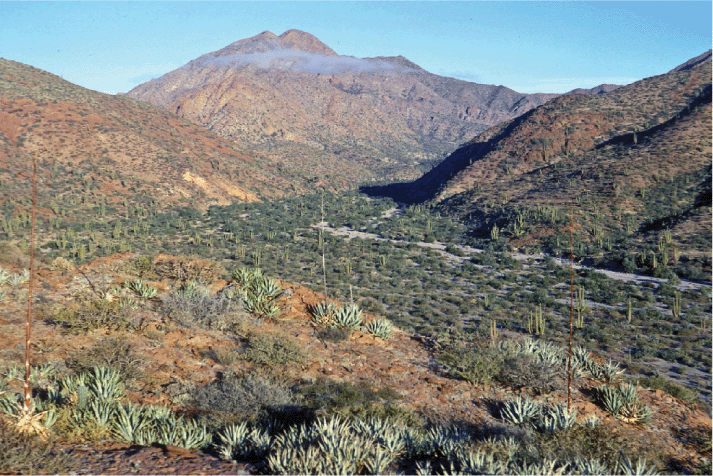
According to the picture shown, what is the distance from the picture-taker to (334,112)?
137 metres

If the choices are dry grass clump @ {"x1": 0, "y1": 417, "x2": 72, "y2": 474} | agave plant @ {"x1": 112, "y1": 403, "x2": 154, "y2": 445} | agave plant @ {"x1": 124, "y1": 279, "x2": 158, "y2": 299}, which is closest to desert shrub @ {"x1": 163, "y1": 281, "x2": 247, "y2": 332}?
agave plant @ {"x1": 124, "y1": 279, "x2": 158, "y2": 299}

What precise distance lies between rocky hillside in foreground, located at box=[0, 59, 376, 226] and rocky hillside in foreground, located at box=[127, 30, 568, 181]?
22862mm

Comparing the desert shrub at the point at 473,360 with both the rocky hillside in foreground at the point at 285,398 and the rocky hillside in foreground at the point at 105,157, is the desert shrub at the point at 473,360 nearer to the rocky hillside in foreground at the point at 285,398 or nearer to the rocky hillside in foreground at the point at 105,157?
the rocky hillside in foreground at the point at 285,398

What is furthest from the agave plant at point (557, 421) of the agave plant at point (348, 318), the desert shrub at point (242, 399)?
the agave plant at point (348, 318)

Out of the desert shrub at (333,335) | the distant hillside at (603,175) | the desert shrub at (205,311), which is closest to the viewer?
the desert shrub at (205,311)

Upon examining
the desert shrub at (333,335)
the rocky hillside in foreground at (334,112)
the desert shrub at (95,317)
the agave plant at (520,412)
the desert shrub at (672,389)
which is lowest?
the desert shrub at (672,389)

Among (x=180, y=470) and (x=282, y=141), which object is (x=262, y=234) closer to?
(x=180, y=470)

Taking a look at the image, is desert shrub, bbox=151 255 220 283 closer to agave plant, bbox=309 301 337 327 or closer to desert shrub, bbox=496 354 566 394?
agave plant, bbox=309 301 337 327

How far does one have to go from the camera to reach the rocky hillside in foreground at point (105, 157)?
43.8 m

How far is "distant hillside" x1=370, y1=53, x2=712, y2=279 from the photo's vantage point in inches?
1341

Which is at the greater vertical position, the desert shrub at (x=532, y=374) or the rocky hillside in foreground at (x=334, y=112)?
the rocky hillside in foreground at (x=334, y=112)

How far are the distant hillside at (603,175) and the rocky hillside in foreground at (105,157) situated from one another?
26466 mm

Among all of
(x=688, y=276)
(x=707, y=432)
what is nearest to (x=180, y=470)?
(x=707, y=432)

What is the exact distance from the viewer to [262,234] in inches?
1575
